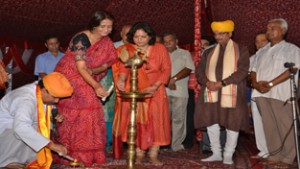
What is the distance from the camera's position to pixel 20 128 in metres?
3.73

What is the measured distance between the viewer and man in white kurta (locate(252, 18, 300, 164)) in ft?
16.0

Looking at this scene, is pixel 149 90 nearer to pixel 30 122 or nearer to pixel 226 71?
pixel 226 71

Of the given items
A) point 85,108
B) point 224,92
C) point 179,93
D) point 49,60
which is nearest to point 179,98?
point 179,93

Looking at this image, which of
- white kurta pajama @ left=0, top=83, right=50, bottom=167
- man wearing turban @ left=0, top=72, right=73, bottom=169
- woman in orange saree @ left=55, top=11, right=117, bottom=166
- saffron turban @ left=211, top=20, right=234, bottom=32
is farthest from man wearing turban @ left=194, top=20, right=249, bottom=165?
white kurta pajama @ left=0, top=83, right=50, bottom=167

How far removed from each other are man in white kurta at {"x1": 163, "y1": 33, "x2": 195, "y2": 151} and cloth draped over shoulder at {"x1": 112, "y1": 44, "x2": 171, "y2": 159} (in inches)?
50.7

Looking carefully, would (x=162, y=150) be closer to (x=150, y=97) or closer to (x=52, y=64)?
(x=150, y=97)

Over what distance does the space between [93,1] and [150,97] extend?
9.80ft

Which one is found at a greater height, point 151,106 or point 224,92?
point 224,92

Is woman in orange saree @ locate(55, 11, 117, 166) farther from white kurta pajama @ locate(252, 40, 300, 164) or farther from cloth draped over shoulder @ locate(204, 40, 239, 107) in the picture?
white kurta pajama @ locate(252, 40, 300, 164)

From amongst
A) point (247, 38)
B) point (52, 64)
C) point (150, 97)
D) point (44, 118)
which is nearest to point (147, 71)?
point (150, 97)

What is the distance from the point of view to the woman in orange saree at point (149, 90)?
181 inches

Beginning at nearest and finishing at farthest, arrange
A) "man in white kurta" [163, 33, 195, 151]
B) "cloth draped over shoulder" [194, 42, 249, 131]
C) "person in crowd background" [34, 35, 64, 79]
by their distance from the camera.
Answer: "cloth draped over shoulder" [194, 42, 249, 131]
"man in white kurta" [163, 33, 195, 151]
"person in crowd background" [34, 35, 64, 79]

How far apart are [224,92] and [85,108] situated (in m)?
1.50

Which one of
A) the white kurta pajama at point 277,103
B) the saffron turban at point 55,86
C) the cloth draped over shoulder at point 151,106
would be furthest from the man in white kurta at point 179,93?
the saffron turban at point 55,86
